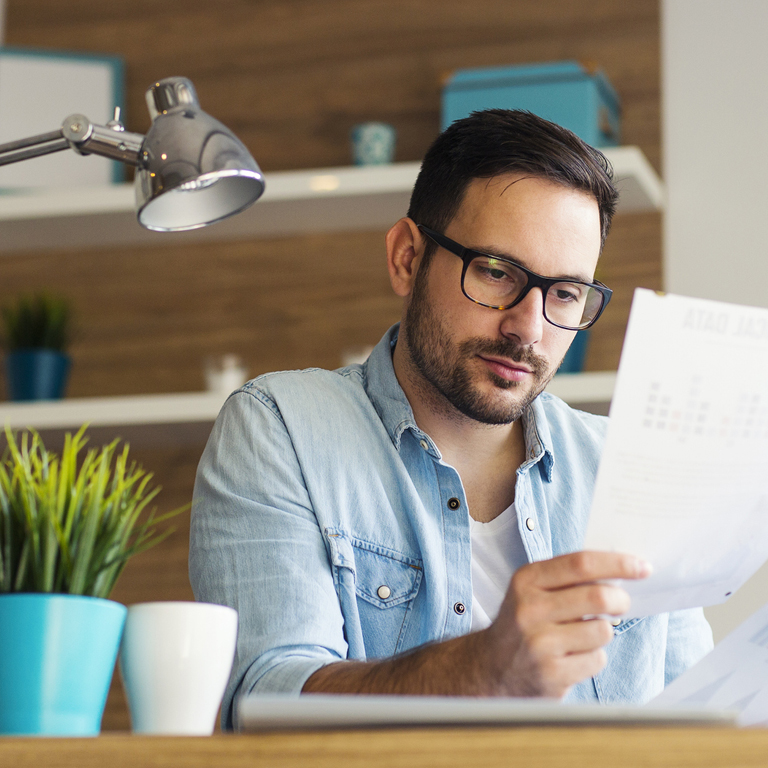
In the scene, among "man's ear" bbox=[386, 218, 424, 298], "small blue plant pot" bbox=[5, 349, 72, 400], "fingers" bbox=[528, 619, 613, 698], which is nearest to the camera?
"fingers" bbox=[528, 619, 613, 698]

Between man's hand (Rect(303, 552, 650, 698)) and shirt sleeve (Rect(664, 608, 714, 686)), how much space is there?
765mm

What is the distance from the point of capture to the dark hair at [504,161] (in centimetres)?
143

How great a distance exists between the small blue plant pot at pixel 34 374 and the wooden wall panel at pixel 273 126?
191 millimetres

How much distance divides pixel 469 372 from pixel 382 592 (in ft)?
1.06

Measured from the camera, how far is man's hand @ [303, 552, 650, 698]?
30.3 inches

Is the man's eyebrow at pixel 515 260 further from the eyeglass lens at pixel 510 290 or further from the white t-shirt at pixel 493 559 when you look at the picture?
the white t-shirt at pixel 493 559

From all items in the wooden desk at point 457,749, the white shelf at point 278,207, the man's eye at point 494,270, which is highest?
the white shelf at point 278,207

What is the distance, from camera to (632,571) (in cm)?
78

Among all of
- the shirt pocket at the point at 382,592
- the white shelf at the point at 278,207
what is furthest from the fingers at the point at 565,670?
the white shelf at the point at 278,207

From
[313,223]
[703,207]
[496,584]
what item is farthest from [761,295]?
[496,584]

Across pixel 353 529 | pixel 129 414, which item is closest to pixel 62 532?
pixel 353 529

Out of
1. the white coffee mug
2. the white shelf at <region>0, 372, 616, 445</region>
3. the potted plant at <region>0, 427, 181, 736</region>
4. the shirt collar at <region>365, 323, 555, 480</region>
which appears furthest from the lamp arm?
the white shelf at <region>0, 372, 616, 445</region>

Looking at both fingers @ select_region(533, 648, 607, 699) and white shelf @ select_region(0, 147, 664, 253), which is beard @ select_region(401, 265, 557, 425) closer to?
fingers @ select_region(533, 648, 607, 699)

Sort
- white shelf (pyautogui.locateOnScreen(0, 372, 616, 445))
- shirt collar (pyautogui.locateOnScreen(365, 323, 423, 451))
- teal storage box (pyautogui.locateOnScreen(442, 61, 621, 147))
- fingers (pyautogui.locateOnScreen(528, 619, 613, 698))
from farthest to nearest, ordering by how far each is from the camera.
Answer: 1. white shelf (pyautogui.locateOnScreen(0, 372, 616, 445))
2. teal storage box (pyautogui.locateOnScreen(442, 61, 621, 147))
3. shirt collar (pyautogui.locateOnScreen(365, 323, 423, 451))
4. fingers (pyautogui.locateOnScreen(528, 619, 613, 698))
